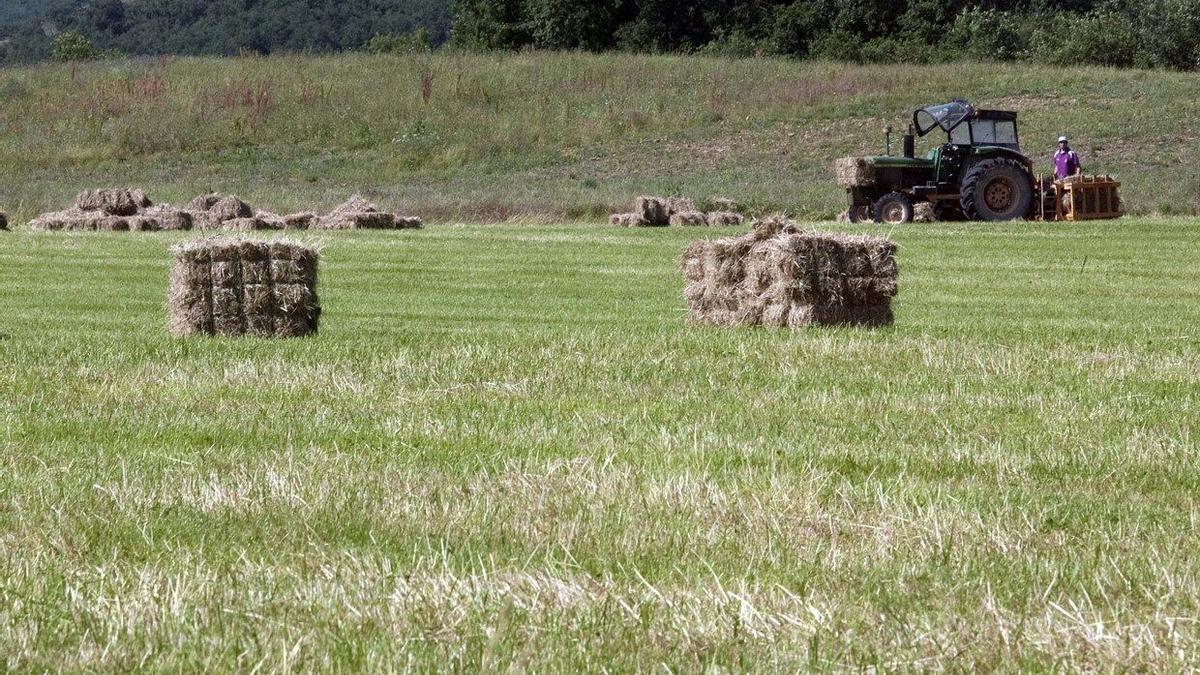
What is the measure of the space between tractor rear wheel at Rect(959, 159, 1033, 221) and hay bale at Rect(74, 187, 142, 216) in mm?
15863

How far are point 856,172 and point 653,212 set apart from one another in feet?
12.9

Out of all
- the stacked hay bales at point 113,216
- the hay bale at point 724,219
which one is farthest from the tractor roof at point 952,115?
the stacked hay bales at point 113,216

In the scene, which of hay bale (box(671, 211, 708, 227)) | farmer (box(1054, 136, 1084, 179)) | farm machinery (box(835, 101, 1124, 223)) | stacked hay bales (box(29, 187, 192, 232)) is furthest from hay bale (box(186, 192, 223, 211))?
farmer (box(1054, 136, 1084, 179))

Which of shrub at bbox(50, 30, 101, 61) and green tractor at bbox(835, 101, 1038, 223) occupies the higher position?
shrub at bbox(50, 30, 101, 61)

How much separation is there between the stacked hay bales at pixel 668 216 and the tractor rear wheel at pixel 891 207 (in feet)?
8.72

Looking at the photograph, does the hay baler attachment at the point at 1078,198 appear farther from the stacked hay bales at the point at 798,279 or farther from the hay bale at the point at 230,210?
the stacked hay bales at the point at 798,279

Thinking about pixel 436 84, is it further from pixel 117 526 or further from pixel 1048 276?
pixel 117 526

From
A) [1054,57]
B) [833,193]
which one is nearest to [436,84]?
[833,193]

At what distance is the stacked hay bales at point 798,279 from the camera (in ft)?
46.5

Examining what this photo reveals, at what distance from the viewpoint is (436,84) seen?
5381 centimetres

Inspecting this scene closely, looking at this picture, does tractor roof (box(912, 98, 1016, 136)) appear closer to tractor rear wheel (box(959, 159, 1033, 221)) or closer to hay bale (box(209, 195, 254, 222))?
tractor rear wheel (box(959, 159, 1033, 221))

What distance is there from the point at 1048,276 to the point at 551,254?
7.22 meters

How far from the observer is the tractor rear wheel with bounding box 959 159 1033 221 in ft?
98.0

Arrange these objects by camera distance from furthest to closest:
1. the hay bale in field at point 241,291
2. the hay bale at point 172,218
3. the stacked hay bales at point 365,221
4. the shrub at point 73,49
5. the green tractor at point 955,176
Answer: the shrub at point 73,49, the green tractor at point 955,176, the hay bale at point 172,218, the stacked hay bales at point 365,221, the hay bale in field at point 241,291
